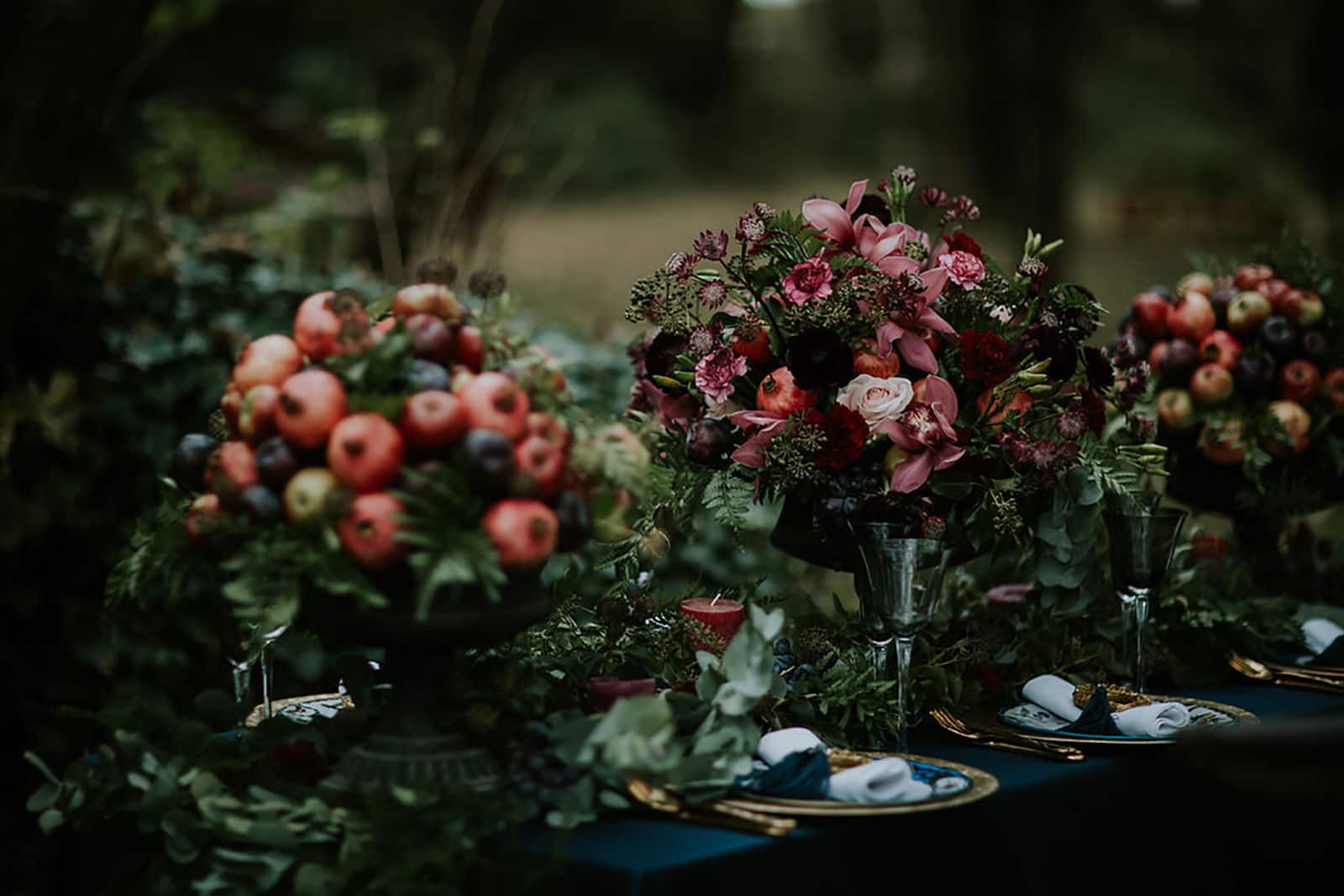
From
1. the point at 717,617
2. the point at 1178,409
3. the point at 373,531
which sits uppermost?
the point at 1178,409

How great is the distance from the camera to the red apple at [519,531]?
129 cm

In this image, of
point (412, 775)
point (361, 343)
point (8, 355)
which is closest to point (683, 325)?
point (361, 343)

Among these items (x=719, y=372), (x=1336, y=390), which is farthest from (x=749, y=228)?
(x=1336, y=390)

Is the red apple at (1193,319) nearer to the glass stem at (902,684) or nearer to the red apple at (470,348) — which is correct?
the glass stem at (902,684)

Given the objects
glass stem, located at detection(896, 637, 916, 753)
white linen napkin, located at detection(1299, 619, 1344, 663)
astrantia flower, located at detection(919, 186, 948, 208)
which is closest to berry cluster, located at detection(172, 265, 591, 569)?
glass stem, located at detection(896, 637, 916, 753)

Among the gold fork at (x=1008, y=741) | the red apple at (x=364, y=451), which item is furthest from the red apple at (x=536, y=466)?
the gold fork at (x=1008, y=741)

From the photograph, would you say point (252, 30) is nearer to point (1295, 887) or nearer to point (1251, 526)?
point (1251, 526)

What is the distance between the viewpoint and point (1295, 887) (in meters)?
1.22

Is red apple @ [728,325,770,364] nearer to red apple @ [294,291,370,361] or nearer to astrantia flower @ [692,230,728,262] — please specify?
astrantia flower @ [692,230,728,262]

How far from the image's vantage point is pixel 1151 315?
2.38 meters

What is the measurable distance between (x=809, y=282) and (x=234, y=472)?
74 centimetres

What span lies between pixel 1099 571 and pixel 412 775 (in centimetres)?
102

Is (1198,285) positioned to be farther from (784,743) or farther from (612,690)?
(612,690)

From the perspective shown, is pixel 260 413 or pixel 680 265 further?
pixel 680 265
